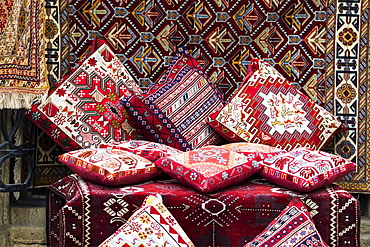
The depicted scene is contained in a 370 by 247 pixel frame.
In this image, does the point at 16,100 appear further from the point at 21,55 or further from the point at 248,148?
the point at 248,148

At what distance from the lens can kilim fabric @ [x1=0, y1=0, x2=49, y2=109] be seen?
12.0 ft

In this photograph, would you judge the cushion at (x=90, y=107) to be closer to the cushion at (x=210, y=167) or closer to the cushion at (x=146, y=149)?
the cushion at (x=146, y=149)

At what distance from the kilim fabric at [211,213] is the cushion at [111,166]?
0.22 feet

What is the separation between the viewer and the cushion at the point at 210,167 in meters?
3.02

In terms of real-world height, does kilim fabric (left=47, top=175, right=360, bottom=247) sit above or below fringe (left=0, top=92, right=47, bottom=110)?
below

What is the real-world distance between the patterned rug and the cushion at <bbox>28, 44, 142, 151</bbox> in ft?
0.67

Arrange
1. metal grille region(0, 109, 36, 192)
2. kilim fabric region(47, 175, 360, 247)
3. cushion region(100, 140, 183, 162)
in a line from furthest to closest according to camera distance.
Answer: metal grille region(0, 109, 36, 192) → cushion region(100, 140, 183, 162) → kilim fabric region(47, 175, 360, 247)

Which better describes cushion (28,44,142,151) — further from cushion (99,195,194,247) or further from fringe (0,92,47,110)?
cushion (99,195,194,247)

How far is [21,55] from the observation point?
3732 mm

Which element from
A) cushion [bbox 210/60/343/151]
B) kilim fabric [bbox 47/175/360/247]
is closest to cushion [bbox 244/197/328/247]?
kilim fabric [bbox 47/175/360/247]

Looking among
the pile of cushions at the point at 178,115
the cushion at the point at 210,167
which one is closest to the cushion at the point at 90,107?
the pile of cushions at the point at 178,115

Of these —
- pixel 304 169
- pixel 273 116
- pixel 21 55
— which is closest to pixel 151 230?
pixel 304 169

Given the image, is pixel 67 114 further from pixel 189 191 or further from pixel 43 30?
pixel 189 191

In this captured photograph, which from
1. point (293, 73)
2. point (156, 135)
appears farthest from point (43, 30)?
point (293, 73)
